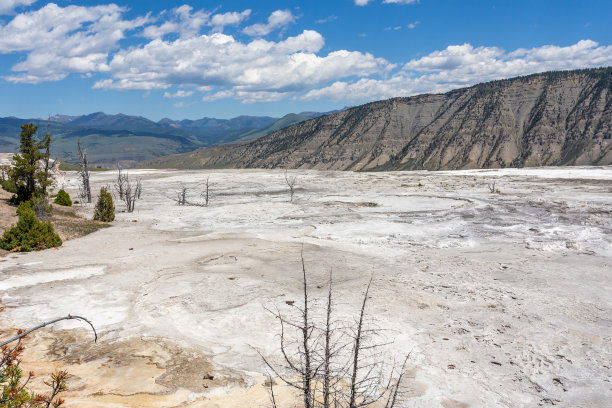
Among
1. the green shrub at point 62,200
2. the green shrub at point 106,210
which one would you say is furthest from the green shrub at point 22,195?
the green shrub at point 62,200

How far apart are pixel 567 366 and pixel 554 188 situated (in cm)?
4177

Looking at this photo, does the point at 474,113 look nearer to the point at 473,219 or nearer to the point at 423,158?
the point at 423,158

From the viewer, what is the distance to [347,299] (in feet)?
42.8

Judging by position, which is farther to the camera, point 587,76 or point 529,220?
point 587,76

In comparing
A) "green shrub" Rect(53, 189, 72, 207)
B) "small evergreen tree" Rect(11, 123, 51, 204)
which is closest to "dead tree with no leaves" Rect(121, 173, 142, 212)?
"green shrub" Rect(53, 189, 72, 207)

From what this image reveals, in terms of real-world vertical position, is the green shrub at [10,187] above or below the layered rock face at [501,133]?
below

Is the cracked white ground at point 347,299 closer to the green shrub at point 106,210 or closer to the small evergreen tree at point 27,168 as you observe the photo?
the green shrub at point 106,210

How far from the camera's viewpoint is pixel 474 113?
180 meters

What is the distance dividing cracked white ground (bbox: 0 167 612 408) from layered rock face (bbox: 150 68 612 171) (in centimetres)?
14431

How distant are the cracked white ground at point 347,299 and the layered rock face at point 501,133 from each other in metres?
144

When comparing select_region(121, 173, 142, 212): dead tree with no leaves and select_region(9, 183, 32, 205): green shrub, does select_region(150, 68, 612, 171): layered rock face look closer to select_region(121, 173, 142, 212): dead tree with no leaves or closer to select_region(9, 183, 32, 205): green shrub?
select_region(121, 173, 142, 212): dead tree with no leaves

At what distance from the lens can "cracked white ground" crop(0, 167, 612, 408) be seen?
8.48 m

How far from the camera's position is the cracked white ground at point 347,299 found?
27.8 feet

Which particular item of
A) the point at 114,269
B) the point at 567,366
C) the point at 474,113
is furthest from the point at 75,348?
the point at 474,113
